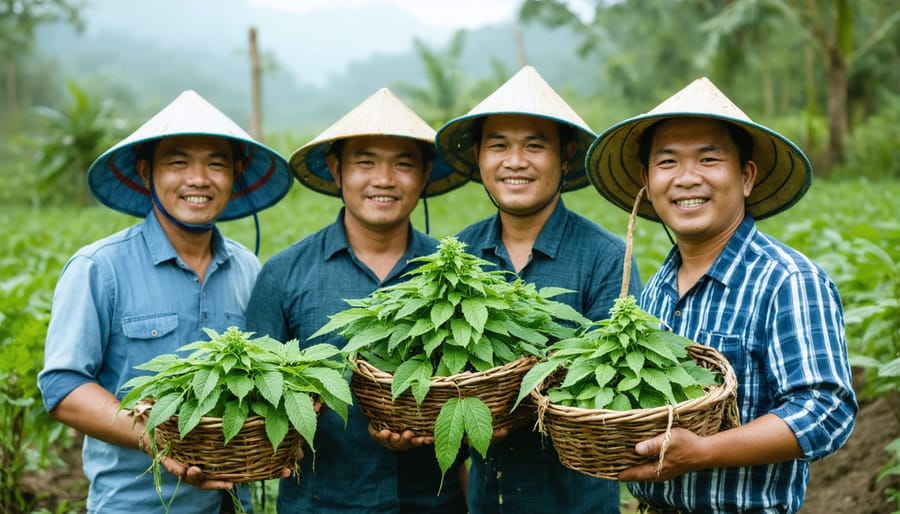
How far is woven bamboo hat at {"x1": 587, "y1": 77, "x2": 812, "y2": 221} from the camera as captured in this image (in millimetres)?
2283

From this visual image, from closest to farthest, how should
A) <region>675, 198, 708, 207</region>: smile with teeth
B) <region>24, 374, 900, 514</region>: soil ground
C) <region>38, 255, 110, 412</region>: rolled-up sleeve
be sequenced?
<region>675, 198, 708, 207</region>: smile with teeth, <region>38, 255, 110, 412</region>: rolled-up sleeve, <region>24, 374, 900, 514</region>: soil ground

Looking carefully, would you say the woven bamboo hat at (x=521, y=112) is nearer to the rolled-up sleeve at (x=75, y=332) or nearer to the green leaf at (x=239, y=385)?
the green leaf at (x=239, y=385)

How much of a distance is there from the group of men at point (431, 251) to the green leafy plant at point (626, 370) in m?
0.29

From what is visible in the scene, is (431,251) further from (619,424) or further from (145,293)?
(619,424)

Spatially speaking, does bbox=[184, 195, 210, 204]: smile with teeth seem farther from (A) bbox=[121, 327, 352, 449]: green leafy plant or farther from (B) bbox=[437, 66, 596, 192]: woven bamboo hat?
(B) bbox=[437, 66, 596, 192]: woven bamboo hat

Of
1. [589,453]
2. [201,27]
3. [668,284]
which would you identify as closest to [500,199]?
[668,284]

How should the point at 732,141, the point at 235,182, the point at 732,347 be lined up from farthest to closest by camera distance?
1. the point at 235,182
2. the point at 732,141
3. the point at 732,347

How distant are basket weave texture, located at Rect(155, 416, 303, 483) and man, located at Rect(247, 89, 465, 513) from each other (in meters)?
0.54

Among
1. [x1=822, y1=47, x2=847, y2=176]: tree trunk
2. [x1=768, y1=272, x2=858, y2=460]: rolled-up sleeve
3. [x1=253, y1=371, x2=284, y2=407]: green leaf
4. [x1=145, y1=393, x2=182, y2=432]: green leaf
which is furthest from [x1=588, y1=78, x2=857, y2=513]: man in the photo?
[x1=822, y1=47, x2=847, y2=176]: tree trunk

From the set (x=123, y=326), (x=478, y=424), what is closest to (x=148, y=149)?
(x=123, y=326)

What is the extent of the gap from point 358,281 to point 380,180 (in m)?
0.40

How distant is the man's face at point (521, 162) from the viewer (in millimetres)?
2781

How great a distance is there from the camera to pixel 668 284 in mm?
2541

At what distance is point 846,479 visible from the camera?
14.0 feet
